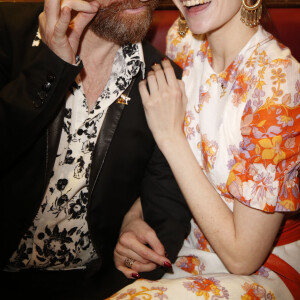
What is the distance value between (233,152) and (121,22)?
2.48 feet

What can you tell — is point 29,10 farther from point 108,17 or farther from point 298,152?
point 298,152

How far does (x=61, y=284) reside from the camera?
159 centimetres

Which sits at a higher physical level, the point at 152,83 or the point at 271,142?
the point at 152,83

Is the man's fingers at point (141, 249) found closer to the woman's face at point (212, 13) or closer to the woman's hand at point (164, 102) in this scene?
the woman's hand at point (164, 102)

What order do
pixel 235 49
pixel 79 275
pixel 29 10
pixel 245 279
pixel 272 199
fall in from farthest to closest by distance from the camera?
pixel 79 275
pixel 29 10
pixel 235 49
pixel 245 279
pixel 272 199

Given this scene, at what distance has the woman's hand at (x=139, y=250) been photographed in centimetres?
144

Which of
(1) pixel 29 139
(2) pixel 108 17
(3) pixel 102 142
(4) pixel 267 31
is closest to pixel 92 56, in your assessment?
(2) pixel 108 17

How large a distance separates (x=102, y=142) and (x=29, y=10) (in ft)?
2.33

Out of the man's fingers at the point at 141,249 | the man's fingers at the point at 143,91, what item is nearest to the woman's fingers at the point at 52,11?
the man's fingers at the point at 143,91

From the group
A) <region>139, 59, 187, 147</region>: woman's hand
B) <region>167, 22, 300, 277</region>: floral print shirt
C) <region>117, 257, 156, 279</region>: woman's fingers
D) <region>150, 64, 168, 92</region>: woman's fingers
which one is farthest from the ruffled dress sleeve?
<region>117, 257, 156, 279</region>: woman's fingers

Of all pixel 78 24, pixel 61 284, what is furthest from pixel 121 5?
pixel 61 284

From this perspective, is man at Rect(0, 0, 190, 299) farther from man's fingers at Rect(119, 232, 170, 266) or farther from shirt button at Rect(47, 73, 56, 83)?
shirt button at Rect(47, 73, 56, 83)

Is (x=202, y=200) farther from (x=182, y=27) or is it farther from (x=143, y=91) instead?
(x=182, y=27)

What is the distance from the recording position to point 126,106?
5.05 feet
